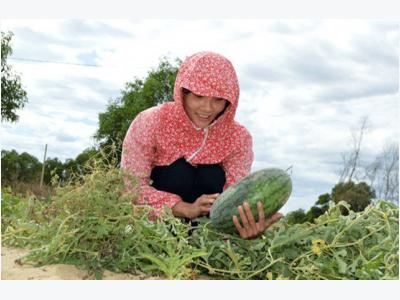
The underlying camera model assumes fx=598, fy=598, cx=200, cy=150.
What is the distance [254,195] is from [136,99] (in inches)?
433

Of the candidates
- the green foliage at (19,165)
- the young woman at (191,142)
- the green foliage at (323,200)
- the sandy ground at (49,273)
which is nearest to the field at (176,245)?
the sandy ground at (49,273)

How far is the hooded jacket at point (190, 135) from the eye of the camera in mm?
4020

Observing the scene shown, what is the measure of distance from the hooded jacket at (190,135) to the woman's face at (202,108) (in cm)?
5

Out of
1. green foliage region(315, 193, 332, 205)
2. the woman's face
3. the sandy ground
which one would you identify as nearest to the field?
the sandy ground

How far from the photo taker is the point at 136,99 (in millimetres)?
14266

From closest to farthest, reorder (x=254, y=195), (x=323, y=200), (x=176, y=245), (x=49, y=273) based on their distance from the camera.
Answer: (x=49, y=273), (x=176, y=245), (x=254, y=195), (x=323, y=200)

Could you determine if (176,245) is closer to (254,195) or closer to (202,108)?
(254,195)

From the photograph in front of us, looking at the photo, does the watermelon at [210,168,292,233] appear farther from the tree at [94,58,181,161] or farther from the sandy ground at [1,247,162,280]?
the tree at [94,58,181,161]

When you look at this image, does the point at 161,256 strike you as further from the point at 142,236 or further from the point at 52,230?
the point at 52,230

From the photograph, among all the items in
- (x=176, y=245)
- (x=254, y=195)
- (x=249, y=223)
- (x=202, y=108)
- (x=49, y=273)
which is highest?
(x=202, y=108)

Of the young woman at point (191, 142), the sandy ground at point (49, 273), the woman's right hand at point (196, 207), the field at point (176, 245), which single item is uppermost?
the young woman at point (191, 142)

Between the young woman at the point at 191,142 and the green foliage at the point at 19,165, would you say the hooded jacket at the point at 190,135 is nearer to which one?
the young woman at the point at 191,142

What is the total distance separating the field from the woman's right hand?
125 mm

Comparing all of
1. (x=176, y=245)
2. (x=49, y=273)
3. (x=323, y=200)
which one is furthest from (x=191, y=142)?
(x=323, y=200)
